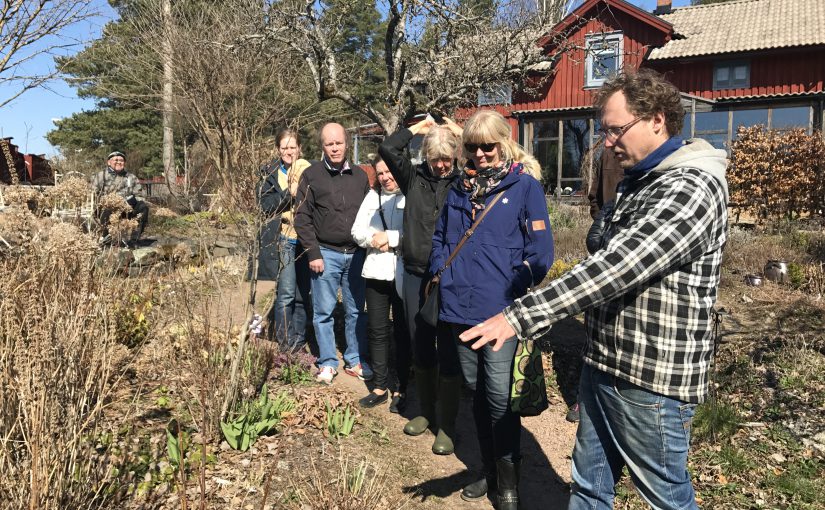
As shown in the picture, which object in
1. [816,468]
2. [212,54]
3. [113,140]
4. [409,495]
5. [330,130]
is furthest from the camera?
[113,140]

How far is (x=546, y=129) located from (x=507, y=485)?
19.7 m

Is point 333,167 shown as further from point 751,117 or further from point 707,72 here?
point 707,72

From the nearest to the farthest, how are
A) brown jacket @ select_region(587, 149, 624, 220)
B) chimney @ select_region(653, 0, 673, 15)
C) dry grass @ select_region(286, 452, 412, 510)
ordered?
dry grass @ select_region(286, 452, 412, 510) < brown jacket @ select_region(587, 149, 624, 220) < chimney @ select_region(653, 0, 673, 15)

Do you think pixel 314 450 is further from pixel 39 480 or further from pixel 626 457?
pixel 626 457

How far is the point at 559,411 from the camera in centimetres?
436

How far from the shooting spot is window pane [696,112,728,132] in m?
19.7

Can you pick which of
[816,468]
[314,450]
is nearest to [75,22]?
[314,450]

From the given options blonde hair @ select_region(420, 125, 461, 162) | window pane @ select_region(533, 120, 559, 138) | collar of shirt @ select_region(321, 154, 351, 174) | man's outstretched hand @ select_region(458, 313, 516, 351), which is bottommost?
man's outstretched hand @ select_region(458, 313, 516, 351)

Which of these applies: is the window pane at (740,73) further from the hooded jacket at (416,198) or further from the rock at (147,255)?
the hooded jacket at (416,198)

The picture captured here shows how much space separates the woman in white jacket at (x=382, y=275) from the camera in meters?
3.94

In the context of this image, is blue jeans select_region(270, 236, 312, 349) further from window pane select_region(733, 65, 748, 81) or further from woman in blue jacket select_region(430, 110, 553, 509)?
window pane select_region(733, 65, 748, 81)

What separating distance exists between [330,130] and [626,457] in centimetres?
301

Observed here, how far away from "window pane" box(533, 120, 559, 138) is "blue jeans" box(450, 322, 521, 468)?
1912cm

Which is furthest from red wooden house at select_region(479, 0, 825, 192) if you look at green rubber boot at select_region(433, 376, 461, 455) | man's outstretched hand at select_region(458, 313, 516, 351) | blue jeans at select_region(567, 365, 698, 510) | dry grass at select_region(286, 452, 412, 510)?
man's outstretched hand at select_region(458, 313, 516, 351)
